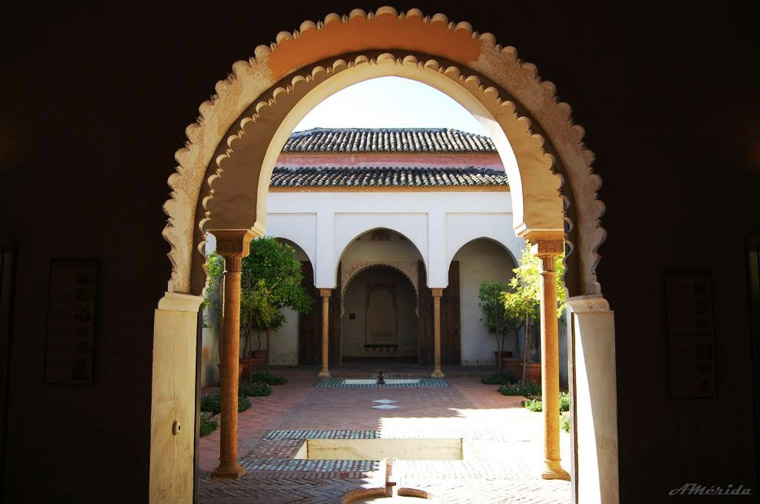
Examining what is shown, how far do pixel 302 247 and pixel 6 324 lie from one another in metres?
15.5

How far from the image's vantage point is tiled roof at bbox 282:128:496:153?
22.6 m

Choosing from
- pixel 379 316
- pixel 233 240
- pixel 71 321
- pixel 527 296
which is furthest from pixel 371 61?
pixel 379 316

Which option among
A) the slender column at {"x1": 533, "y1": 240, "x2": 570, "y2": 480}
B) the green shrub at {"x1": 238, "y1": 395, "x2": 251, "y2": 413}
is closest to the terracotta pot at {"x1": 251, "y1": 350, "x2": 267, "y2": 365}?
the green shrub at {"x1": 238, "y1": 395, "x2": 251, "y2": 413}

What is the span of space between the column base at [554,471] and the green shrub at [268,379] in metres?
10.8

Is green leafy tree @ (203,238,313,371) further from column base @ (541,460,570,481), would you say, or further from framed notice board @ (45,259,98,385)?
framed notice board @ (45,259,98,385)

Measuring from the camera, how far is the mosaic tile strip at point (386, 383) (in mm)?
16266

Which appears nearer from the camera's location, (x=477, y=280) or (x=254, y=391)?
(x=254, y=391)

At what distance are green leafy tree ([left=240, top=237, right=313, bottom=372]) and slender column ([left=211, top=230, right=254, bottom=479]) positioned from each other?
7858 millimetres

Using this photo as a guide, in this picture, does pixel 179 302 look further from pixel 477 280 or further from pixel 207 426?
pixel 477 280

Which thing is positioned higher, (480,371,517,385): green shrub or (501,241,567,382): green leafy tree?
(501,241,567,382): green leafy tree

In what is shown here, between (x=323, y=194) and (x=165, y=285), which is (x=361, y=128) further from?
(x=165, y=285)

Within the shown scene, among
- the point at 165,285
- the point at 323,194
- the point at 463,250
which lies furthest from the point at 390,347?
the point at 165,285

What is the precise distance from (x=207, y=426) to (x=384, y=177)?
11.7 meters

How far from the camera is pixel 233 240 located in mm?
7195
